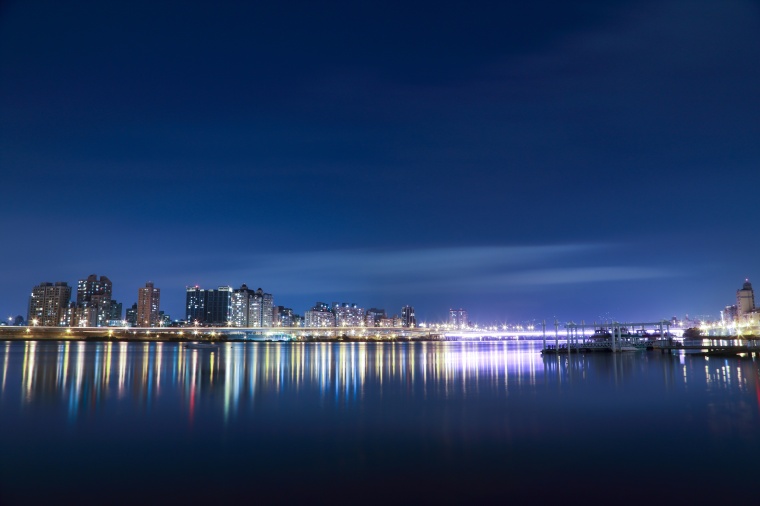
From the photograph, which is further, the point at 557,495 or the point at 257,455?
the point at 257,455

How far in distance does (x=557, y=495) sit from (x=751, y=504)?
3553mm

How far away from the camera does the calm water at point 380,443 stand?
1148 centimetres

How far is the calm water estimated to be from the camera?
11477 millimetres

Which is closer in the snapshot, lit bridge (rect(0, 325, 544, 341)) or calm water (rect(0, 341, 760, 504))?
calm water (rect(0, 341, 760, 504))

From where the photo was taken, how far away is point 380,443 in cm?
1583

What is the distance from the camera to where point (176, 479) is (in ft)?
40.1

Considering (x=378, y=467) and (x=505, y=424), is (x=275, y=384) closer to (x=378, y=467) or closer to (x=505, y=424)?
(x=505, y=424)

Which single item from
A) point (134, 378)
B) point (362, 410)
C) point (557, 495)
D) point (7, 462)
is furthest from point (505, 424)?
point (134, 378)

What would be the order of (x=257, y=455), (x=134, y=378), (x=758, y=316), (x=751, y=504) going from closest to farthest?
(x=751, y=504)
(x=257, y=455)
(x=134, y=378)
(x=758, y=316)

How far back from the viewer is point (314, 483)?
11.9 m

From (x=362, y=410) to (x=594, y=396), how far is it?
11287 millimetres

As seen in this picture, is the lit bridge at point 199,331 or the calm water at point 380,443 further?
the lit bridge at point 199,331

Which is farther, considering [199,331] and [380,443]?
[199,331]

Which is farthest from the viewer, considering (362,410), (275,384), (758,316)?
(758,316)
